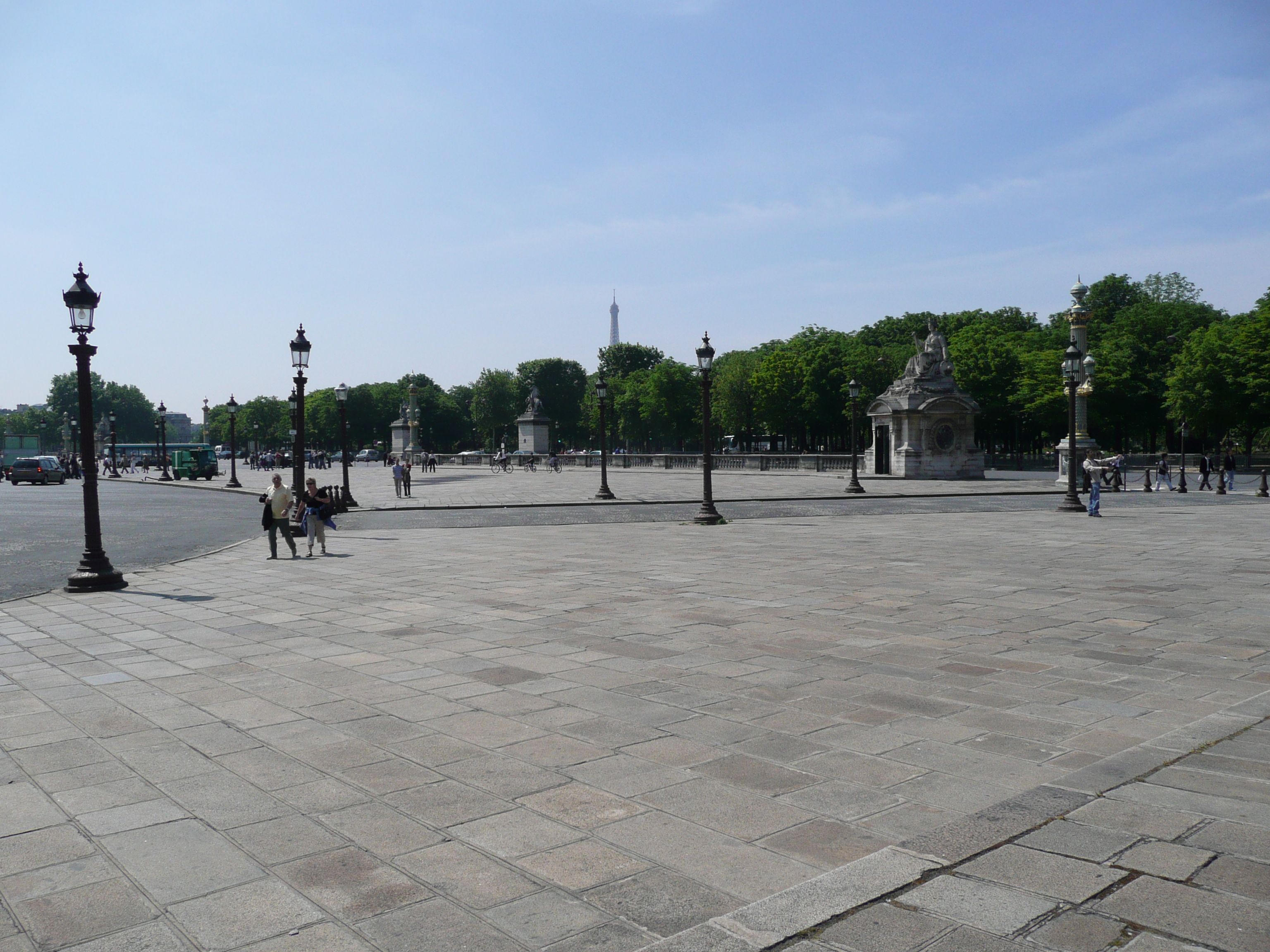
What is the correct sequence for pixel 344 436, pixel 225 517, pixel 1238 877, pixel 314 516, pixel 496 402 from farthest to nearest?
1. pixel 496 402
2. pixel 344 436
3. pixel 225 517
4. pixel 314 516
5. pixel 1238 877

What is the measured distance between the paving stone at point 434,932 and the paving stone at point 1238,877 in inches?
107

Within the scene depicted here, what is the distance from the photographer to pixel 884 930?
352 cm

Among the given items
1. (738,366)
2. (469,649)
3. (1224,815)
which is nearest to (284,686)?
(469,649)

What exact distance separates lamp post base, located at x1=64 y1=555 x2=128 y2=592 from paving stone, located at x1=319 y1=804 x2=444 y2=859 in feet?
34.3

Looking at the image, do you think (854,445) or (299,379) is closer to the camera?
(299,379)

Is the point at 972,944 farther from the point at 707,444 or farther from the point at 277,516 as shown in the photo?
the point at 707,444

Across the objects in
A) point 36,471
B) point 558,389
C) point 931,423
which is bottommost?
point 36,471

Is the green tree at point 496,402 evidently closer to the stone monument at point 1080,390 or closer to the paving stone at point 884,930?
the stone monument at point 1080,390

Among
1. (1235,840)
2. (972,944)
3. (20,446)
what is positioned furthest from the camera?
(20,446)

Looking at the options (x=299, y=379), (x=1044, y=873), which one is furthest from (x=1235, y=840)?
(x=299, y=379)

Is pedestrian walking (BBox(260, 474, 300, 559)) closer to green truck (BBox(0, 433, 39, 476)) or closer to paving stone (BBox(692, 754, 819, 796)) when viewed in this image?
paving stone (BBox(692, 754, 819, 796))

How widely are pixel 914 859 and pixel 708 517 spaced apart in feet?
64.4

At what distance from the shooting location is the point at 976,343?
78.4 m

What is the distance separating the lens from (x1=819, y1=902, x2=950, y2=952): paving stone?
11.2 feet
